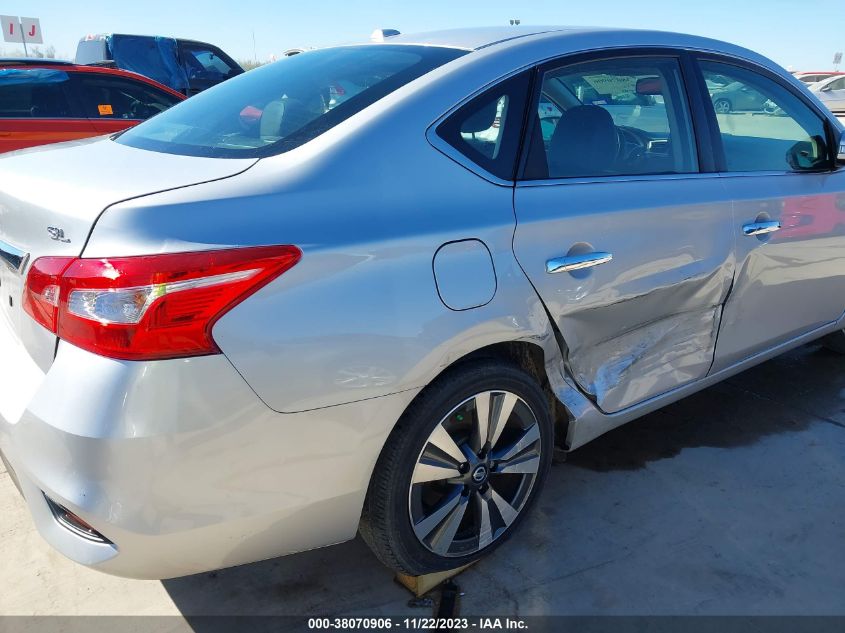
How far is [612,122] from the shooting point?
2.48 metres

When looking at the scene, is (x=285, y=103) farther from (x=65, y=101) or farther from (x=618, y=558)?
(x=65, y=101)

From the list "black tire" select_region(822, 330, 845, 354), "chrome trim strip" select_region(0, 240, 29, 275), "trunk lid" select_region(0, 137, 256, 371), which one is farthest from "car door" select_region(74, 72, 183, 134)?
"black tire" select_region(822, 330, 845, 354)

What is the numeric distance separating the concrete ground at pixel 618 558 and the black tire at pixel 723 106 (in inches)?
55.1

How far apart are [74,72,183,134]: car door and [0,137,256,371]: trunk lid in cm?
499

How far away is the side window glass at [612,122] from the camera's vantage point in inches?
86.6

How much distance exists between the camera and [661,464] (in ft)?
9.48

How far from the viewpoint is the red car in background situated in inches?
235

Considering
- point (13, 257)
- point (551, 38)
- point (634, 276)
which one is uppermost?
point (551, 38)

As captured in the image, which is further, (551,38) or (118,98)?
(118,98)

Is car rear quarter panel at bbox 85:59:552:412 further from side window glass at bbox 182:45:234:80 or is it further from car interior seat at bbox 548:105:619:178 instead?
side window glass at bbox 182:45:234:80

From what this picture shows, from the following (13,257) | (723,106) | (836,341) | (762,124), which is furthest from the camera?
(836,341)

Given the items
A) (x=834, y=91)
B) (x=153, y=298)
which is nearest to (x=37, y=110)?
(x=153, y=298)

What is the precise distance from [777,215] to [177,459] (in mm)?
2425

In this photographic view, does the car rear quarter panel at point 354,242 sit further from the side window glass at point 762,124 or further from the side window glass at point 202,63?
the side window glass at point 202,63
